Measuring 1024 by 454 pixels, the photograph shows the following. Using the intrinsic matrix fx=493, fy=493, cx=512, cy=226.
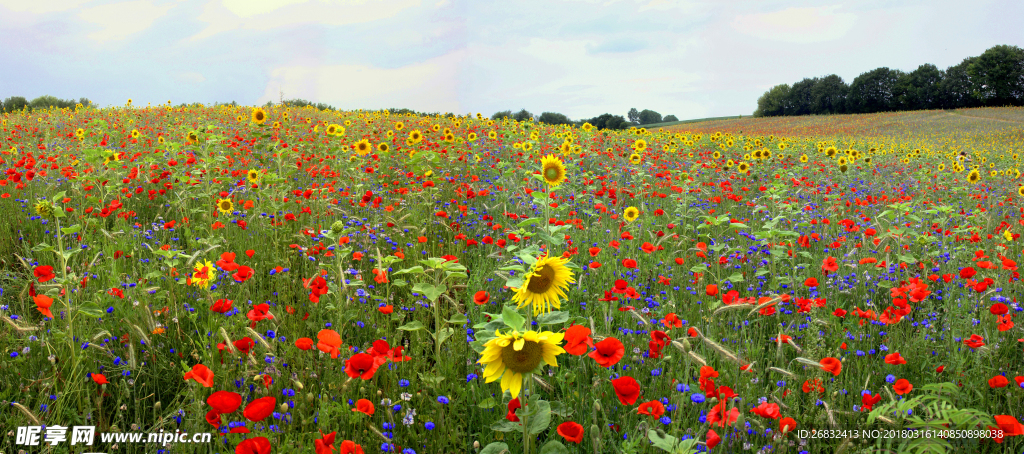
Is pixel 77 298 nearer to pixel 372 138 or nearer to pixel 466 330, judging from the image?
pixel 466 330

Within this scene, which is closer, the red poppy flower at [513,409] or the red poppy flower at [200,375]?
the red poppy flower at [200,375]

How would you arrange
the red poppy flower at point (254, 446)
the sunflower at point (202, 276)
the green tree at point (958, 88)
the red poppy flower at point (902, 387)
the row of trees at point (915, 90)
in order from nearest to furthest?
the red poppy flower at point (254, 446) < the red poppy flower at point (902, 387) < the sunflower at point (202, 276) < the row of trees at point (915, 90) < the green tree at point (958, 88)

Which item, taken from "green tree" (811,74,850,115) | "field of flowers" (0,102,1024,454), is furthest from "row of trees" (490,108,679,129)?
"green tree" (811,74,850,115)

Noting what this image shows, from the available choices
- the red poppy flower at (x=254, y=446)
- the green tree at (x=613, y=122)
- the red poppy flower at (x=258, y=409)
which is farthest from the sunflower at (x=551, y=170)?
the green tree at (x=613, y=122)

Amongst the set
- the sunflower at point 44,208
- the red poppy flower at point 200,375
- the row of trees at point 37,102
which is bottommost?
the red poppy flower at point 200,375

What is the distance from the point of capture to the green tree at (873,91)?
5188cm

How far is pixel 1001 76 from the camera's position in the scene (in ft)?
150

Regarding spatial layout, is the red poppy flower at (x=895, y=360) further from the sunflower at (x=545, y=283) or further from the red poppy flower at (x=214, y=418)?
the red poppy flower at (x=214, y=418)

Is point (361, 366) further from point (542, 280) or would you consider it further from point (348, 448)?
point (542, 280)

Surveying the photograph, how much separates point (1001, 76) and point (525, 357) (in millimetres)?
64911

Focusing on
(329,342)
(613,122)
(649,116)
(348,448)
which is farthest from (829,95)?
(348,448)

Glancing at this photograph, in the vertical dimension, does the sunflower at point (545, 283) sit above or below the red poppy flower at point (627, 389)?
above

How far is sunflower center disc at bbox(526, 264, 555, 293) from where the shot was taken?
5.93ft

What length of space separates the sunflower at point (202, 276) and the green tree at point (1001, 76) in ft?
209
